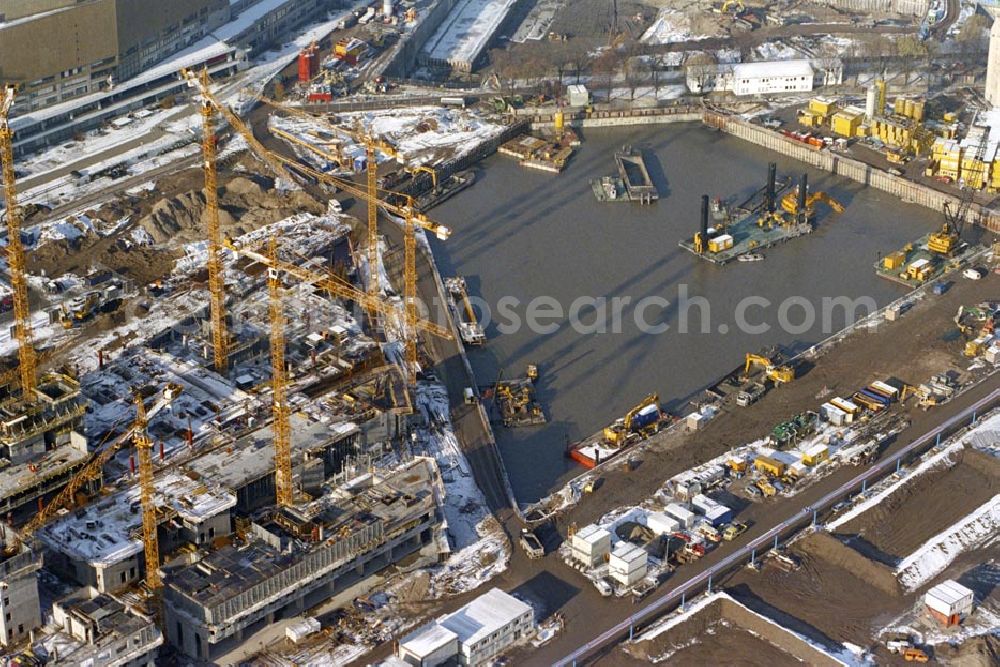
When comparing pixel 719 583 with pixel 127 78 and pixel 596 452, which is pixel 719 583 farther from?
pixel 127 78

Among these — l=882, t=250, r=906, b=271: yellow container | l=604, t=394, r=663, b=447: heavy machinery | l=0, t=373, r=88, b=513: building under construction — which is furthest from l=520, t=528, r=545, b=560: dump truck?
l=882, t=250, r=906, b=271: yellow container

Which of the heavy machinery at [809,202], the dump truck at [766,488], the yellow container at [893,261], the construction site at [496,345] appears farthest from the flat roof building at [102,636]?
the heavy machinery at [809,202]

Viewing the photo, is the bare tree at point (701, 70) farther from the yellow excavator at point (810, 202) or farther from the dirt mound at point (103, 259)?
the dirt mound at point (103, 259)

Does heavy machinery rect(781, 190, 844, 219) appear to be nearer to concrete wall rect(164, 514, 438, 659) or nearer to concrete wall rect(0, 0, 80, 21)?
concrete wall rect(164, 514, 438, 659)

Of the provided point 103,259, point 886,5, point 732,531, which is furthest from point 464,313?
point 886,5

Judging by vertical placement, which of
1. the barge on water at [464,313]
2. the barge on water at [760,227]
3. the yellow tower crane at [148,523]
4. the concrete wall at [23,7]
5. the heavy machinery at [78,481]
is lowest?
the barge on water at [760,227]

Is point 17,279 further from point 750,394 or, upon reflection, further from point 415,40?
point 415,40
